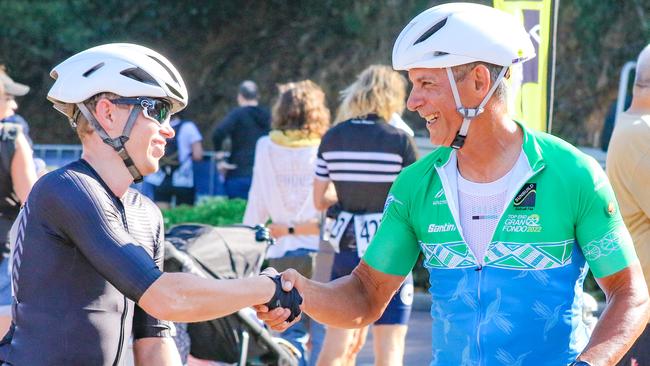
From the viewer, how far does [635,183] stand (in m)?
5.27

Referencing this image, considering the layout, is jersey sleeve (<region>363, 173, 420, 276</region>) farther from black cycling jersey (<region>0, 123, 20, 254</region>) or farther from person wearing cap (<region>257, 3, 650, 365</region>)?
black cycling jersey (<region>0, 123, 20, 254</region>)

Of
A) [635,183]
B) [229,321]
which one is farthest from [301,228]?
[635,183]

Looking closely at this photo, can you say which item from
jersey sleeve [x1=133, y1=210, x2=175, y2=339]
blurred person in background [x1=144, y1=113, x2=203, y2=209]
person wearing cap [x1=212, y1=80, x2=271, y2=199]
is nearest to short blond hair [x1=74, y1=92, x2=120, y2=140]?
jersey sleeve [x1=133, y1=210, x2=175, y2=339]

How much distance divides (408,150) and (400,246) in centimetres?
383

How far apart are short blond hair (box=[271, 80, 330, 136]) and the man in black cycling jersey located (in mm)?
4875

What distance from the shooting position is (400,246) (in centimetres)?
406

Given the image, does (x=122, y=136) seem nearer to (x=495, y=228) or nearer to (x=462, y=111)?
(x=462, y=111)

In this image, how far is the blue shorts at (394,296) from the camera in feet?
25.1

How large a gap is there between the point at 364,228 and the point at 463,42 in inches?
156

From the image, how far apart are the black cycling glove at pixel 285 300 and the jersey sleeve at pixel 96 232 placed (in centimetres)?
39

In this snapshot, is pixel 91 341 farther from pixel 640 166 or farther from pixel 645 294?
pixel 640 166

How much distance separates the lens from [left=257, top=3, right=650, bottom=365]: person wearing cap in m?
3.71

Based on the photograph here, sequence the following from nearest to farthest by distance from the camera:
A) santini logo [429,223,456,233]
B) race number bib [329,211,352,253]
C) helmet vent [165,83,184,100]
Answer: santini logo [429,223,456,233] → helmet vent [165,83,184,100] → race number bib [329,211,352,253]

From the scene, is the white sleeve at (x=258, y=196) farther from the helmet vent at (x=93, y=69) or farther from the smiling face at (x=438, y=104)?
the smiling face at (x=438, y=104)
